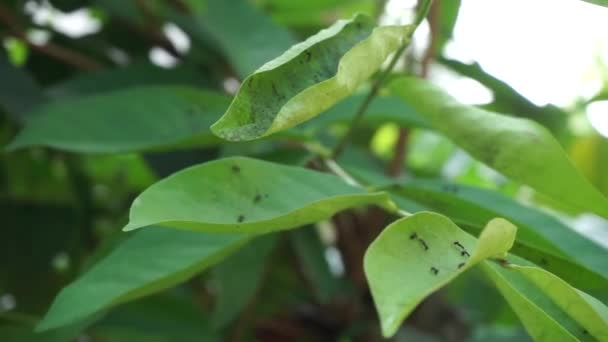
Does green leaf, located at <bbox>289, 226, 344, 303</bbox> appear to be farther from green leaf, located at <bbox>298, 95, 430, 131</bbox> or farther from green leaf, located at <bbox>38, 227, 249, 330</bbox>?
green leaf, located at <bbox>38, 227, 249, 330</bbox>

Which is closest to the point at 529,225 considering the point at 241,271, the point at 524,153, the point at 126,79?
the point at 524,153

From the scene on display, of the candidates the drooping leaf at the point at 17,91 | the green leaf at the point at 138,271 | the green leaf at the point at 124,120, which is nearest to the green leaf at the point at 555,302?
the green leaf at the point at 138,271

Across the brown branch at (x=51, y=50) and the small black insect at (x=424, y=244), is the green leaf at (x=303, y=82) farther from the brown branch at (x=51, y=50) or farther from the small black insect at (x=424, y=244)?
the brown branch at (x=51, y=50)

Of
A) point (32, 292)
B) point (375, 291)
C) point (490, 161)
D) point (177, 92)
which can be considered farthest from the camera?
point (32, 292)

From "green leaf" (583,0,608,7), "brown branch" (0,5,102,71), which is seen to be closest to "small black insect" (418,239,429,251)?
"green leaf" (583,0,608,7)

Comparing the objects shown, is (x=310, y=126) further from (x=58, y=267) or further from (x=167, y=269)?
(x=58, y=267)

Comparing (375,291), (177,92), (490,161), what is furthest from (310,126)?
(375,291)
